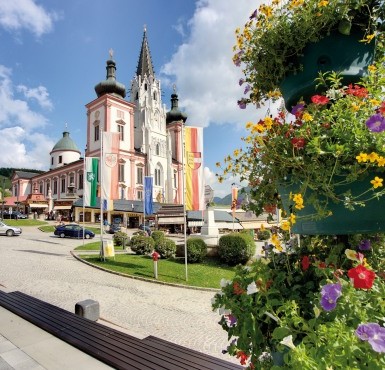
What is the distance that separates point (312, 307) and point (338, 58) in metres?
1.21

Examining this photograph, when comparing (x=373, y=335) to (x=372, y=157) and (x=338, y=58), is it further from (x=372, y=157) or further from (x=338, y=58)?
(x=338, y=58)

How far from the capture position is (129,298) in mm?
9461

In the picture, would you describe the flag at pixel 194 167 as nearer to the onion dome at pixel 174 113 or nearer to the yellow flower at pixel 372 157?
the yellow flower at pixel 372 157

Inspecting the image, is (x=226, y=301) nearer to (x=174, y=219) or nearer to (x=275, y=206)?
(x=275, y=206)

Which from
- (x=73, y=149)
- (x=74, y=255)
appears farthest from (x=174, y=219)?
(x=73, y=149)

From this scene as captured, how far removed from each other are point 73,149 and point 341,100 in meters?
76.6

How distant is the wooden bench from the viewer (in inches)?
131

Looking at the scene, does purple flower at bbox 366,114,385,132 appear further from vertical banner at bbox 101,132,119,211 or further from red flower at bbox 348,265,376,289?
vertical banner at bbox 101,132,119,211

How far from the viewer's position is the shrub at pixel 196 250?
15.6 meters

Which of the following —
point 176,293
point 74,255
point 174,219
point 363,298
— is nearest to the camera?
point 363,298

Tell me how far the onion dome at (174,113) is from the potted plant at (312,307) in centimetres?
6781

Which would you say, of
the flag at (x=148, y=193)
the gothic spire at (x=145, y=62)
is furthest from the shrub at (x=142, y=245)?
the gothic spire at (x=145, y=62)

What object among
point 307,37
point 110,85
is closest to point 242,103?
point 307,37

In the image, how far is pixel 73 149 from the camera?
72.4 meters
